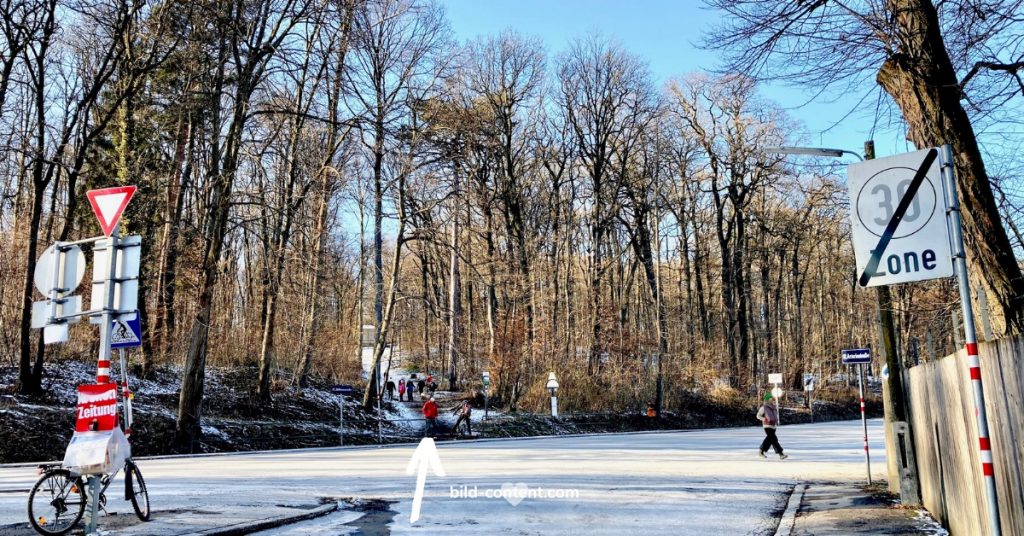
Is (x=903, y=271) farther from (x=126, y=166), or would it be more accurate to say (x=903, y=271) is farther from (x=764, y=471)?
(x=126, y=166)

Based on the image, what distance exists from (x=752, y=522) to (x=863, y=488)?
471 centimetres

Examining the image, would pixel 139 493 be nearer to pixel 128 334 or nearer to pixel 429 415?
pixel 128 334

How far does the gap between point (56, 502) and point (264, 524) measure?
2166mm

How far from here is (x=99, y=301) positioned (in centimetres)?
814

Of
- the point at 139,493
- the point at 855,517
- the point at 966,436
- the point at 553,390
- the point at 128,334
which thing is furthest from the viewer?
the point at 553,390

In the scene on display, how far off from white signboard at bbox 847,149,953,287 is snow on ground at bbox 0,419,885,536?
16.4ft

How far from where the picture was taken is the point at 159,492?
1249 cm

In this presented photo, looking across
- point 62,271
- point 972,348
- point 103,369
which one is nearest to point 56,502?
point 103,369

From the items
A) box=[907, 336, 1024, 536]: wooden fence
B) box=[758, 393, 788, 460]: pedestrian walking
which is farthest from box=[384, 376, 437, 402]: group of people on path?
box=[907, 336, 1024, 536]: wooden fence

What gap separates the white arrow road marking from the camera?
11695 mm

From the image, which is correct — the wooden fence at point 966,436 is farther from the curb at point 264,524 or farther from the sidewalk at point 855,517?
the curb at point 264,524

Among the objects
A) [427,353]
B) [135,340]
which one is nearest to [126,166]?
[135,340]

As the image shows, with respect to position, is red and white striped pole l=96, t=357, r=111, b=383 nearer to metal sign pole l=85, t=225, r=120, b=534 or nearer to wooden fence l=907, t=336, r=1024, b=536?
metal sign pole l=85, t=225, r=120, b=534

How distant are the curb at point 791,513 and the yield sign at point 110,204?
8014 millimetres
